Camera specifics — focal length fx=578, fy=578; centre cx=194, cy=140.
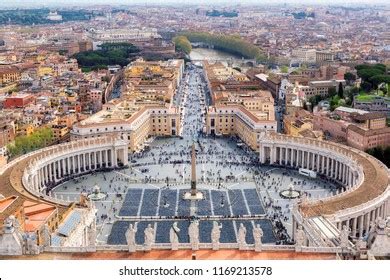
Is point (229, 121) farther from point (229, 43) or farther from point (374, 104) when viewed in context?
point (229, 43)

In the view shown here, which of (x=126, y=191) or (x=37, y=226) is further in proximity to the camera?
(x=126, y=191)

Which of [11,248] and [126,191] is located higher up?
[11,248]

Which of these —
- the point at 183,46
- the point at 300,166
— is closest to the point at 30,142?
the point at 300,166

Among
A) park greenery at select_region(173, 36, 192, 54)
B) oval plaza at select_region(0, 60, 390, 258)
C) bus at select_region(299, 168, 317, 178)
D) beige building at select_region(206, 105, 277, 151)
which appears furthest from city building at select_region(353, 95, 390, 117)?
park greenery at select_region(173, 36, 192, 54)

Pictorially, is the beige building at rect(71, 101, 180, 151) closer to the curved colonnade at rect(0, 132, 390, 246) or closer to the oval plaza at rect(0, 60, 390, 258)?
the oval plaza at rect(0, 60, 390, 258)

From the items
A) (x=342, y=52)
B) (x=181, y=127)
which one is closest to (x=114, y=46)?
(x=342, y=52)

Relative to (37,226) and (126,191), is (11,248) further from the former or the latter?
(126,191)

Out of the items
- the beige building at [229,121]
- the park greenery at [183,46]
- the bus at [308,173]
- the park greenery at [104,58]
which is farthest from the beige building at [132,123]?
the park greenery at [183,46]

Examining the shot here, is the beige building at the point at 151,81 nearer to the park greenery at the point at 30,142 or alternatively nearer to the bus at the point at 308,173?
the park greenery at the point at 30,142
